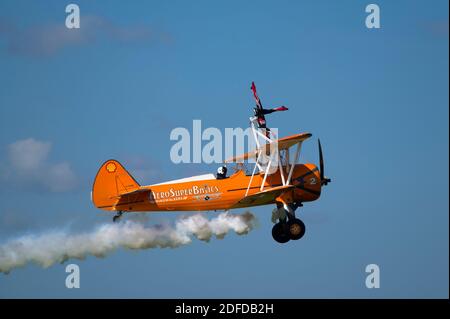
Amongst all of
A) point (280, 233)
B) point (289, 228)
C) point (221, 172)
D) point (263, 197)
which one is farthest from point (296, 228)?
point (221, 172)

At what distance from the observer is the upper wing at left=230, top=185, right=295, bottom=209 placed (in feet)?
123

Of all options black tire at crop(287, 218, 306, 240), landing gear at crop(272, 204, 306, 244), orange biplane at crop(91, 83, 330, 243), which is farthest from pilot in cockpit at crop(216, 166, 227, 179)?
black tire at crop(287, 218, 306, 240)

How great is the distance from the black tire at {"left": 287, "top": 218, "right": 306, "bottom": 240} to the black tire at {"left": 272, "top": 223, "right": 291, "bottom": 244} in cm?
18

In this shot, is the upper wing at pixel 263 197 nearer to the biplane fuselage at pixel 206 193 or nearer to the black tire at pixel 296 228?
the biplane fuselage at pixel 206 193

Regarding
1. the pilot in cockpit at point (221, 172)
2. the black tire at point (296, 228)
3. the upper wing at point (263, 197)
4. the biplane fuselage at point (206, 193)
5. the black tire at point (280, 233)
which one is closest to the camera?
the upper wing at point (263, 197)

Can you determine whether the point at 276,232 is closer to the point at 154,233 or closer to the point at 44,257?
the point at 154,233

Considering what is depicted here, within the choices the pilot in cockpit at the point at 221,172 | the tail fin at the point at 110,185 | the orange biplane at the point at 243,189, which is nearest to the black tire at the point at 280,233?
the orange biplane at the point at 243,189

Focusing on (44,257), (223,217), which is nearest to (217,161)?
(223,217)

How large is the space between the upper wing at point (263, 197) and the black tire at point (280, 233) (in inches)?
35.4

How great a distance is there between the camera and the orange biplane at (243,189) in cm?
3794

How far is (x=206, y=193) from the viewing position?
38250 mm

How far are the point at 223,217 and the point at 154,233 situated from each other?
8.19 ft

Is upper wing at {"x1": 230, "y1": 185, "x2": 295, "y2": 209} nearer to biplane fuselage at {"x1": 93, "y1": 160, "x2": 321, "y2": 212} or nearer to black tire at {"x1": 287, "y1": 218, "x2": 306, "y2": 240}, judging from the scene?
biplane fuselage at {"x1": 93, "y1": 160, "x2": 321, "y2": 212}
